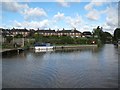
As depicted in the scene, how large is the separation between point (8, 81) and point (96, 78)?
241 inches

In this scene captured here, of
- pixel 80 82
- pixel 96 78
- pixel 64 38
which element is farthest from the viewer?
pixel 64 38

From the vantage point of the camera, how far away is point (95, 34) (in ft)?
347

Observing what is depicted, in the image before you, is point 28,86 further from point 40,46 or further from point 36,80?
point 40,46

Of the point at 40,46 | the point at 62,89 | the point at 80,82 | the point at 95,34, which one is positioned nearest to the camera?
the point at 62,89

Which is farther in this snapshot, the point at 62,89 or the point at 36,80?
the point at 36,80

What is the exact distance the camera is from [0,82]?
15484 millimetres

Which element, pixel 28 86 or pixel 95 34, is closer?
pixel 28 86

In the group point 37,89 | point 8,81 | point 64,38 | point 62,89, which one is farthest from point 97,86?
point 64,38

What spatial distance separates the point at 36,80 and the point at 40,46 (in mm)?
45191

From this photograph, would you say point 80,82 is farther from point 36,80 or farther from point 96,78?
point 36,80

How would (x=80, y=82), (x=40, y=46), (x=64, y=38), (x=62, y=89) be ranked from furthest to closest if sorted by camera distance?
(x=64, y=38) → (x=40, y=46) → (x=80, y=82) → (x=62, y=89)

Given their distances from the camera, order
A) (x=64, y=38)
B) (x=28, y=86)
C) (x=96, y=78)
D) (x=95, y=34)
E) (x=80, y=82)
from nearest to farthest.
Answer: (x=28, y=86), (x=80, y=82), (x=96, y=78), (x=64, y=38), (x=95, y=34)

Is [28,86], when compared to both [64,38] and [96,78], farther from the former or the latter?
[64,38]

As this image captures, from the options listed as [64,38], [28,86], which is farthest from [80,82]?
[64,38]
